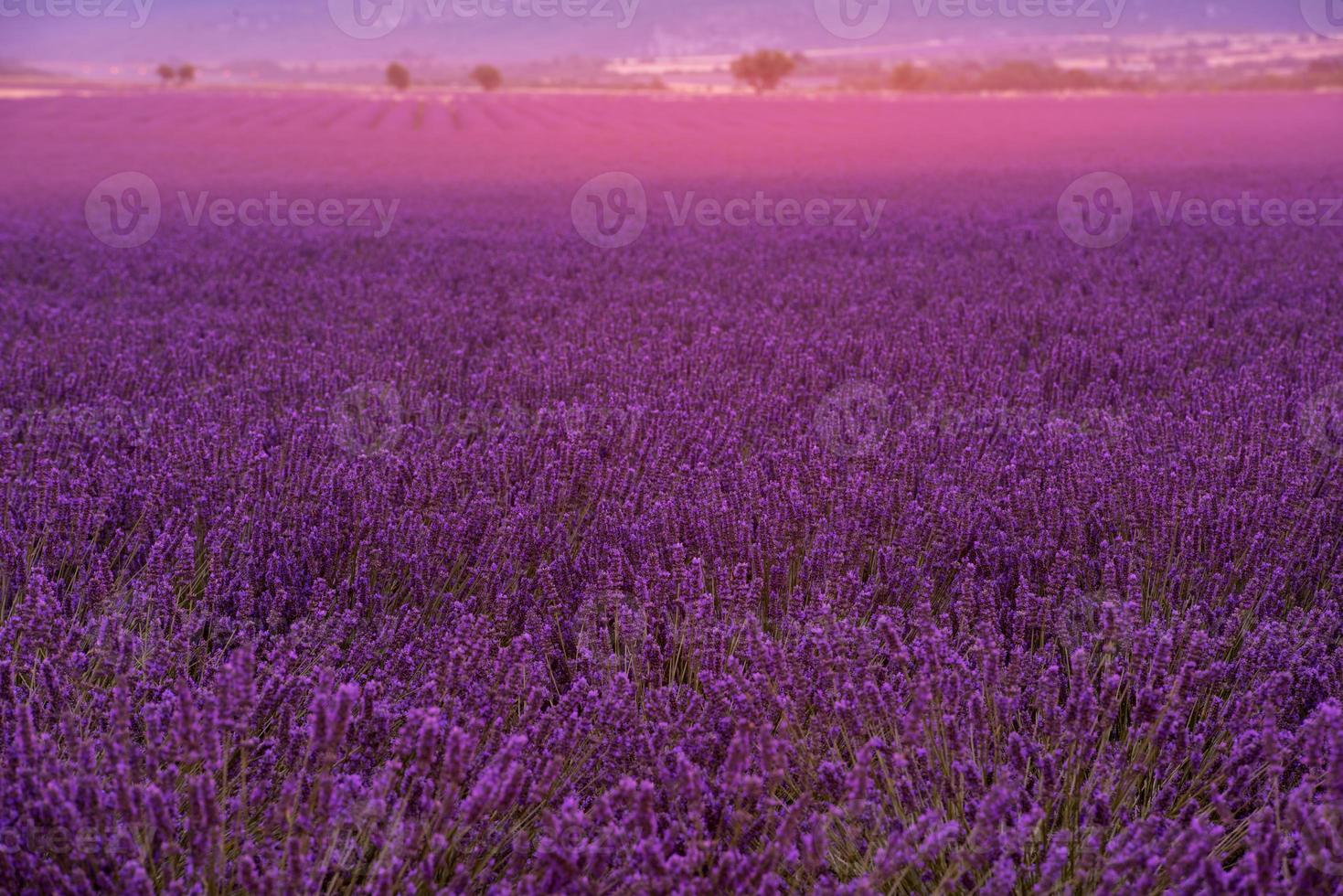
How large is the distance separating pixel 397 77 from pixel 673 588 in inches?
2621

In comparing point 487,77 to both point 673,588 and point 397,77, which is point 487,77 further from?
point 673,588

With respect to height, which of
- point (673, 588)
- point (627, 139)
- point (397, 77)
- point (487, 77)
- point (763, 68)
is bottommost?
point (673, 588)

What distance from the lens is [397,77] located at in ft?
203

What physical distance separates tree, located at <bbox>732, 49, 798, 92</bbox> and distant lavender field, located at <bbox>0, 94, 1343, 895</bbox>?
57.2 m

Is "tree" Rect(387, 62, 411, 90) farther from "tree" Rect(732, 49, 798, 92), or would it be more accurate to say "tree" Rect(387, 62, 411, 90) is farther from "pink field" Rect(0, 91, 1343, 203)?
"tree" Rect(732, 49, 798, 92)

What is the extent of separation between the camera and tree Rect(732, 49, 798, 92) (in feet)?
192

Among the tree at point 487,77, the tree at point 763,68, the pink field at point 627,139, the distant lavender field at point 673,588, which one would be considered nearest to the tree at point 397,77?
the tree at point 487,77

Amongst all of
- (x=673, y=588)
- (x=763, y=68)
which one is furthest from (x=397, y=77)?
(x=673, y=588)

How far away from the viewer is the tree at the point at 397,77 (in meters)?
61.7

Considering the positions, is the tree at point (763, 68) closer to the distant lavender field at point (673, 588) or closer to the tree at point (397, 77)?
the tree at point (397, 77)


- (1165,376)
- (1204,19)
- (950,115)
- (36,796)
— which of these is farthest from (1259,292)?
(1204,19)

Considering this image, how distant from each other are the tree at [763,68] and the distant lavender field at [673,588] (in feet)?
188

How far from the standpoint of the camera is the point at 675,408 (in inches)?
124

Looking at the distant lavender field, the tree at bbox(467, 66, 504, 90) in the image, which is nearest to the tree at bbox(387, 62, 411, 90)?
the tree at bbox(467, 66, 504, 90)
